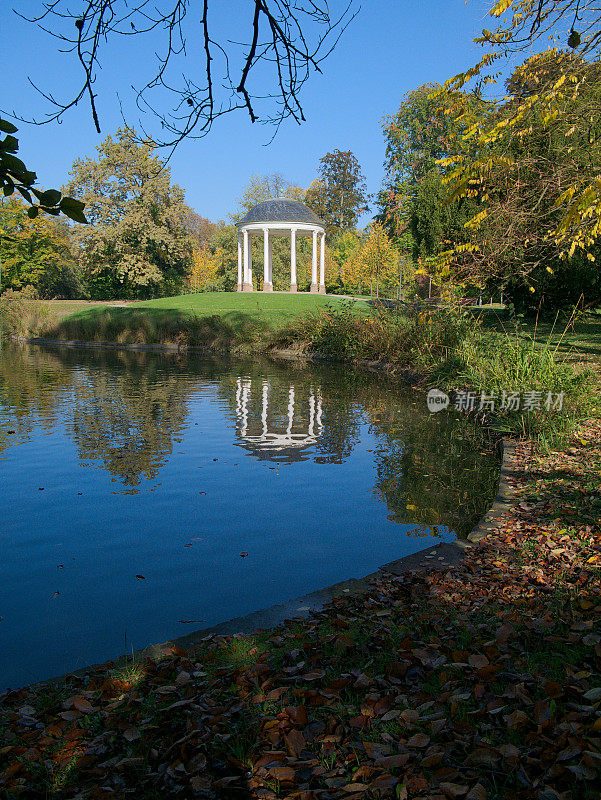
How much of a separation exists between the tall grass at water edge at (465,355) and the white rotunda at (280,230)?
15.8m

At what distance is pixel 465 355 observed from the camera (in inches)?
401

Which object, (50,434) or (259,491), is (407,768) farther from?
(50,434)

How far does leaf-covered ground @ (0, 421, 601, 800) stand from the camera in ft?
6.70

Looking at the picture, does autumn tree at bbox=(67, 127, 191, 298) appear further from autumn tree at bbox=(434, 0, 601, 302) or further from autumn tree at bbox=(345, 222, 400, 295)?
autumn tree at bbox=(434, 0, 601, 302)

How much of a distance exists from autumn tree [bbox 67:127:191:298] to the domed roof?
8.64m

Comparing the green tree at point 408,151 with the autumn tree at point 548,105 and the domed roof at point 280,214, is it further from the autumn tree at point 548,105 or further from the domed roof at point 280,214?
the autumn tree at point 548,105

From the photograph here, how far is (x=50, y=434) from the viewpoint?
885 centimetres

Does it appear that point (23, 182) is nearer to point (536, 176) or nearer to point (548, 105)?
point (548, 105)

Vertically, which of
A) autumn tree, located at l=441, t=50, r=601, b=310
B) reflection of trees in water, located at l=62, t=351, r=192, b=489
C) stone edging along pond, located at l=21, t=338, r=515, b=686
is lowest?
reflection of trees in water, located at l=62, t=351, r=192, b=489

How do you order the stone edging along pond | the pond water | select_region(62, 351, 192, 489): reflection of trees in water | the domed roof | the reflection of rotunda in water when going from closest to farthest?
1. the stone edging along pond
2. the pond water
3. select_region(62, 351, 192, 489): reflection of trees in water
4. the reflection of rotunda in water
5. the domed roof

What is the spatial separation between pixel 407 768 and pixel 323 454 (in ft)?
19.6

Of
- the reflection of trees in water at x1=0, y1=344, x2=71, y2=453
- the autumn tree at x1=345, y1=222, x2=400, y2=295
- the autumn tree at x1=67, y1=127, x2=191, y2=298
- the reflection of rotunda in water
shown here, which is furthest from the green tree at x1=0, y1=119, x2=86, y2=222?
the autumn tree at x1=67, y1=127, x2=191, y2=298

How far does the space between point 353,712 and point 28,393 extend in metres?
11.6

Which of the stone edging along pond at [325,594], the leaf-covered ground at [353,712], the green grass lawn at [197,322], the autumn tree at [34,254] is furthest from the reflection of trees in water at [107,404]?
the autumn tree at [34,254]
